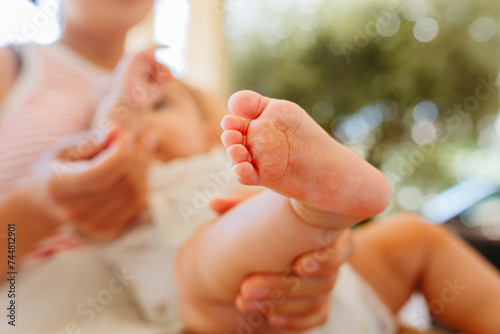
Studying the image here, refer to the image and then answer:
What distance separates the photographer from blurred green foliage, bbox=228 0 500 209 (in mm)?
1271

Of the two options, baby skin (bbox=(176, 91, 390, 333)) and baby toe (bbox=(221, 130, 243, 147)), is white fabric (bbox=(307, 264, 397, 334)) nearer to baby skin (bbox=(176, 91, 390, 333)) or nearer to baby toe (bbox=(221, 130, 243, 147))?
baby skin (bbox=(176, 91, 390, 333))

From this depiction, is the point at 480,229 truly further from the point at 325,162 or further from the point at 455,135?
the point at 325,162

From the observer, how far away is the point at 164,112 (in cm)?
74

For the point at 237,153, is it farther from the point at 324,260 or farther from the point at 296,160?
the point at 324,260

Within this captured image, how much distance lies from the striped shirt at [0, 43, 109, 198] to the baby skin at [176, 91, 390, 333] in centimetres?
25

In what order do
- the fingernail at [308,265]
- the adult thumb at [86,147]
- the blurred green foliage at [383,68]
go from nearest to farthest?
the fingernail at [308,265] → the adult thumb at [86,147] → the blurred green foliage at [383,68]

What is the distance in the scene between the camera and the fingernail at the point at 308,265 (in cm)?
44

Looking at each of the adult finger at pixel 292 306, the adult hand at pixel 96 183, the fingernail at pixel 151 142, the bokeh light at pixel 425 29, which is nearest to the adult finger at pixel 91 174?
the adult hand at pixel 96 183

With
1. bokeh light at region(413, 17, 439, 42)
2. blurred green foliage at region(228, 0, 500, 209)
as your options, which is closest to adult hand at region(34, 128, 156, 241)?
blurred green foliage at region(228, 0, 500, 209)

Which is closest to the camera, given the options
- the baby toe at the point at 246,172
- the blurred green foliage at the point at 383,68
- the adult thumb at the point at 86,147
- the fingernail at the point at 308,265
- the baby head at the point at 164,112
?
the baby toe at the point at 246,172

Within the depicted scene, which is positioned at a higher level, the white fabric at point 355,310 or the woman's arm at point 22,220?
the woman's arm at point 22,220

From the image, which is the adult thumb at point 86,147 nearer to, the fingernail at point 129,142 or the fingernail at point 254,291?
the fingernail at point 129,142

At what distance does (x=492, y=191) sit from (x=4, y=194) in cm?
130

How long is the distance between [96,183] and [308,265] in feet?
0.93
